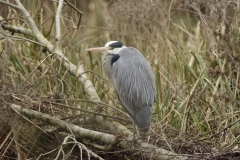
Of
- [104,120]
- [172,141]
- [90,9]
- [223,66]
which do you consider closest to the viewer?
[172,141]

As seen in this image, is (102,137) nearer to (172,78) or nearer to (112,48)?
(112,48)

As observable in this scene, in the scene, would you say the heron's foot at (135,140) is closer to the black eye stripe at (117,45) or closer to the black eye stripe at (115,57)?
the black eye stripe at (115,57)

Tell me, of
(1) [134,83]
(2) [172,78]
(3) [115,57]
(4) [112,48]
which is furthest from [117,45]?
(2) [172,78]

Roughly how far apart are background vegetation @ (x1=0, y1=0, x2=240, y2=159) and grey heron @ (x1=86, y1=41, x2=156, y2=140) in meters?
0.18

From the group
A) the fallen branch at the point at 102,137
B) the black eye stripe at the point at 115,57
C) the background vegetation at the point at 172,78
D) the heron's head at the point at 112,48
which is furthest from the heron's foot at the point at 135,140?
the heron's head at the point at 112,48

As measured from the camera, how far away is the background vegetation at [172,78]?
387 cm

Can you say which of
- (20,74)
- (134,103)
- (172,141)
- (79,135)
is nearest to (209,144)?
(172,141)

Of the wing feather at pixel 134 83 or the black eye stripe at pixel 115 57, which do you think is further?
the black eye stripe at pixel 115 57

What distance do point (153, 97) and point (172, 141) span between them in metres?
0.37

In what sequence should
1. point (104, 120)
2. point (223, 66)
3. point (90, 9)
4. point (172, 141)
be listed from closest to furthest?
point (172, 141), point (104, 120), point (223, 66), point (90, 9)

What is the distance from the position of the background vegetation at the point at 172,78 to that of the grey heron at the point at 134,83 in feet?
0.59

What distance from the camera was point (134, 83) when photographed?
416 centimetres

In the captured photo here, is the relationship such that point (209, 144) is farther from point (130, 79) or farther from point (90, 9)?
point (90, 9)

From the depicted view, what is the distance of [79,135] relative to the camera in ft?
13.0
